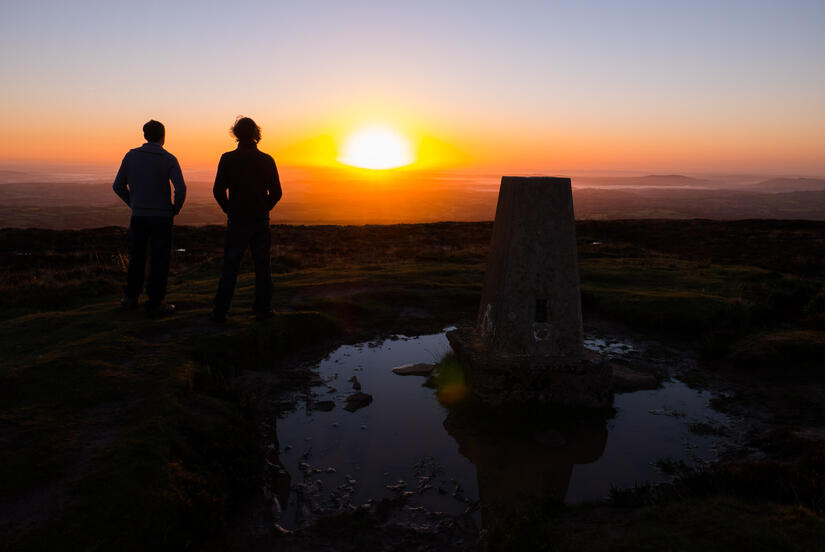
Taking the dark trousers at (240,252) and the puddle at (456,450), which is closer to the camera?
the puddle at (456,450)

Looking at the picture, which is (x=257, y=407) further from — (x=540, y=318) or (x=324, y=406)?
(x=540, y=318)

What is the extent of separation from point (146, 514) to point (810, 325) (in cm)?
1075

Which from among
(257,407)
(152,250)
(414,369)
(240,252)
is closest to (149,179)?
(152,250)

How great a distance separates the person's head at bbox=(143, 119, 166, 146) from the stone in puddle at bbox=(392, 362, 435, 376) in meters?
4.99

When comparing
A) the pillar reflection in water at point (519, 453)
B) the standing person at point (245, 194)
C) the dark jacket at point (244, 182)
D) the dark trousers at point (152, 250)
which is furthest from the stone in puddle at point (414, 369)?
the dark trousers at point (152, 250)

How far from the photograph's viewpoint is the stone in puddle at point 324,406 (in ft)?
20.1

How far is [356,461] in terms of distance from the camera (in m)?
4.97

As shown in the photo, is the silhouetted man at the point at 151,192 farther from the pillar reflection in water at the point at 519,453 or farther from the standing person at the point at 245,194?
the pillar reflection in water at the point at 519,453

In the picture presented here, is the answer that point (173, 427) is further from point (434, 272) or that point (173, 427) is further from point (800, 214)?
point (800, 214)

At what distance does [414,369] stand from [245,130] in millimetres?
4439

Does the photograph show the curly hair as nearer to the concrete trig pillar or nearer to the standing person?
the standing person

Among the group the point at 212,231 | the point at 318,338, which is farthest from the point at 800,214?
the point at 318,338

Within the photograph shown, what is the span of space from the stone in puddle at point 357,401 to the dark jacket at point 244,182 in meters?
3.11

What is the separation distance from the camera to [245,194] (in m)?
7.15
